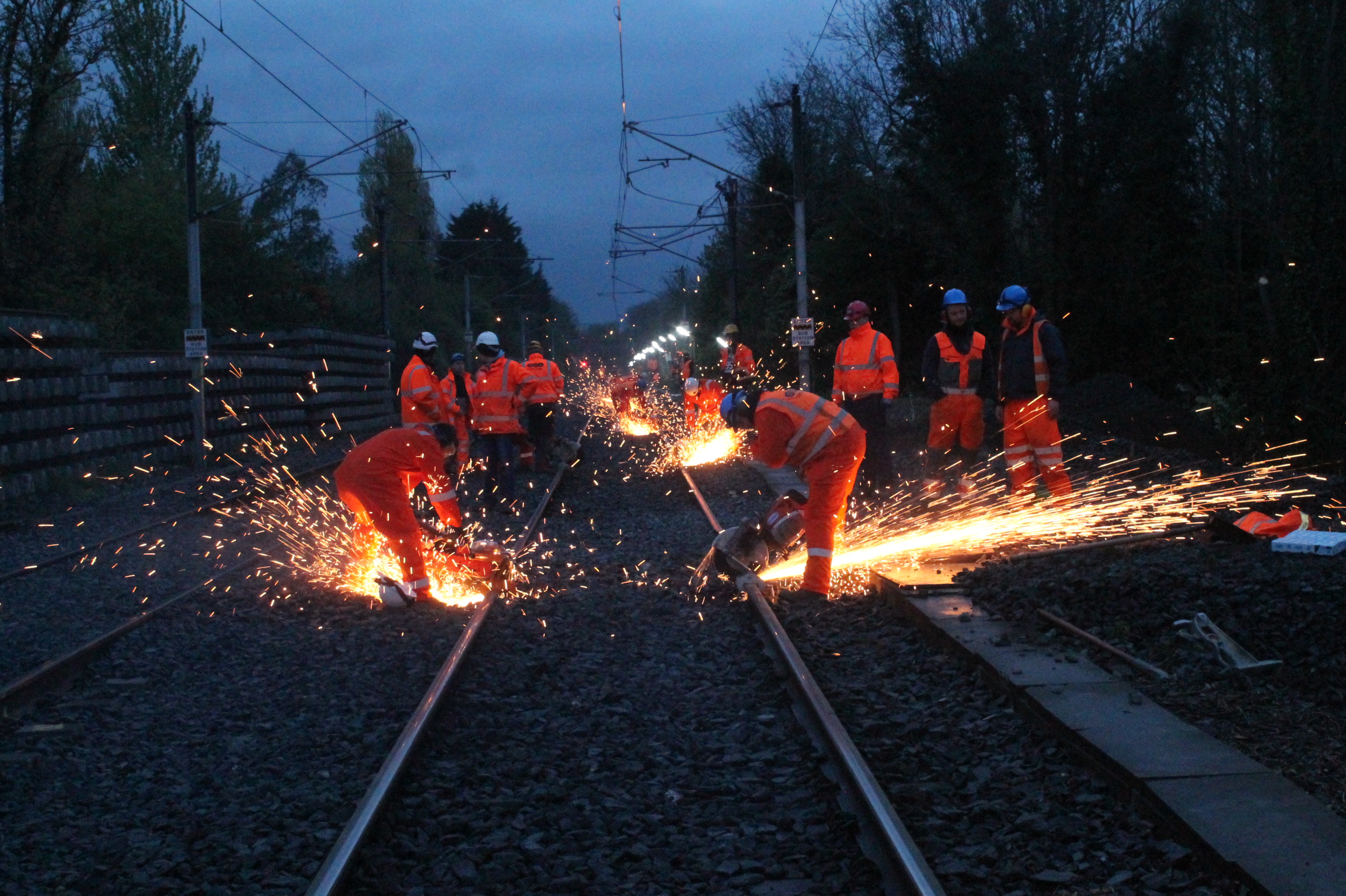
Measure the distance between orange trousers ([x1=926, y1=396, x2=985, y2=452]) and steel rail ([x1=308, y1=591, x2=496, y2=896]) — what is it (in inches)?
204

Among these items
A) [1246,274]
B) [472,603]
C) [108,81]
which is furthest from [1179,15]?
[108,81]

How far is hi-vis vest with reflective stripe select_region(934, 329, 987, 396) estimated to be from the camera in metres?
10.1

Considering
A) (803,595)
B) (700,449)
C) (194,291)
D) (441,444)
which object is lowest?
(803,595)

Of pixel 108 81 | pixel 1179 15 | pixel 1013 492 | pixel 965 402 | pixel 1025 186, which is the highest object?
pixel 108 81

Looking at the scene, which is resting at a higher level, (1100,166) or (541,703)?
(1100,166)

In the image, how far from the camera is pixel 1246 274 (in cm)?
1948

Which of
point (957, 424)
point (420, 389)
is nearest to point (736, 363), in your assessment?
point (420, 389)

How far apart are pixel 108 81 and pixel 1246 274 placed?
3619 centimetres

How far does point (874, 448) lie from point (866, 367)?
0.84 meters

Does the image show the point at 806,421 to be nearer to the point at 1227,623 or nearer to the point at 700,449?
the point at 1227,623

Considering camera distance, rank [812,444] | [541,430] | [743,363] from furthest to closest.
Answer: [743,363] → [541,430] → [812,444]

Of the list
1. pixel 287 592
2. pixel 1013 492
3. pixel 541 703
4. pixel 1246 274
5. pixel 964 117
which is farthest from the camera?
pixel 964 117

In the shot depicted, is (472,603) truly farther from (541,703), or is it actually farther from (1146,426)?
(1146,426)

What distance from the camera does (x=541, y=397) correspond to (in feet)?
49.2
